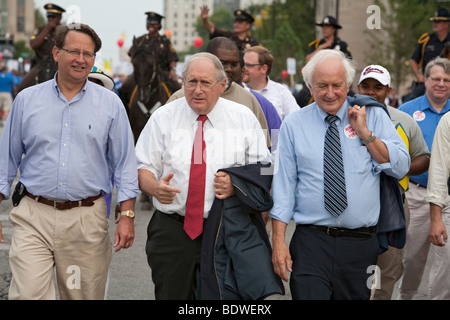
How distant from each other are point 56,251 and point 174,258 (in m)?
0.75

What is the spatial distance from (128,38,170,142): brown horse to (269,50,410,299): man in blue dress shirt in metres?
7.95

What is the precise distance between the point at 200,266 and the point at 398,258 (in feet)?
7.12

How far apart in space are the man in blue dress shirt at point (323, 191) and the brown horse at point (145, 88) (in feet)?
26.1

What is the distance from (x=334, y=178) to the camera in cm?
469

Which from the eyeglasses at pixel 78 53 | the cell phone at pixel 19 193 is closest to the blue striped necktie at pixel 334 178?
the eyeglasses at pixel 78 53

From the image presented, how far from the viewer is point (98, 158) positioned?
4.96 m

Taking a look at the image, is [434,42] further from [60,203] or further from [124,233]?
[60,203]

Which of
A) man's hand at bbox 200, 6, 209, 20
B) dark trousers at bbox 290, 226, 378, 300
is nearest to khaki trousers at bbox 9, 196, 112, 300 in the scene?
dark trousers at bbox 290, 226, 378, 300

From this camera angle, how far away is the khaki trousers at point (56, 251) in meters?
4.70

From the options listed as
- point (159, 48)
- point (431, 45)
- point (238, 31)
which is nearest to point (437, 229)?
point (431, 45)

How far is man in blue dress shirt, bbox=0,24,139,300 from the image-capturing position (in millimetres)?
4805

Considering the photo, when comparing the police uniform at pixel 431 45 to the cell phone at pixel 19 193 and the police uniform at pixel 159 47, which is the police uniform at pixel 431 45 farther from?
the cell phone at pixel 19 193

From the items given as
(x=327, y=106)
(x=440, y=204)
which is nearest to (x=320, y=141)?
(x=327, y=106)
